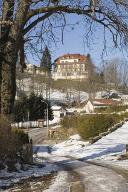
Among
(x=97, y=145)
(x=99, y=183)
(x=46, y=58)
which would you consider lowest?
(x=97, y=145)

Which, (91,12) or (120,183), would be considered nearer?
(120,183)

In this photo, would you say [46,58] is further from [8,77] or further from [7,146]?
[7,146]

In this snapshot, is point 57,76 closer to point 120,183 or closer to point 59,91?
point 59,91

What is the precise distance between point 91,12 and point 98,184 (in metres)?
10.0

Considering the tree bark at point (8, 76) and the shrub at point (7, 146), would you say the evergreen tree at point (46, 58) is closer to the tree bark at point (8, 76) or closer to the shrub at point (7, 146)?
the tree bark at point (8, 76)

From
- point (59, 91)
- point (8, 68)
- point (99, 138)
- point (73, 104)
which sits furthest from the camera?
point (59, 91)

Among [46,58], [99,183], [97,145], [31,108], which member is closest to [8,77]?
[46,58]

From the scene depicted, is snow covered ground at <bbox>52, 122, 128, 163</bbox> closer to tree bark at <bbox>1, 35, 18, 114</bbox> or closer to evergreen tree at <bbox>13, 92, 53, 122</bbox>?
tree bark at <bbox>1, 35, 18, 114</bbox>

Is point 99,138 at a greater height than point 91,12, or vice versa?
point 91,12

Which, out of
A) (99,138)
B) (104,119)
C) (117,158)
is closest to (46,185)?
(117,158)

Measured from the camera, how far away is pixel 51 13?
22.0 metres

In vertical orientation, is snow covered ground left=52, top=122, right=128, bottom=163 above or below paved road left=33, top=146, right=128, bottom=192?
below

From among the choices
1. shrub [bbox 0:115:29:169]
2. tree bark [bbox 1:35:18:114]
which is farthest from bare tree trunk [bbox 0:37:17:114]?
shrub [bbox 0:115:29:169]

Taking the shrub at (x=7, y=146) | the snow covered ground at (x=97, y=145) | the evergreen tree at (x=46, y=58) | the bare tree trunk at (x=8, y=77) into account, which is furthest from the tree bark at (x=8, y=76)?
the snow covered ground at (x=97, y=145)
